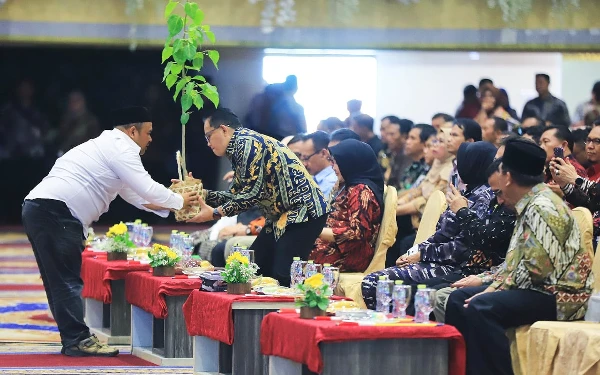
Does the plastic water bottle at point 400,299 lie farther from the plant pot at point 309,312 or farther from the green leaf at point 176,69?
the green leaf at point 176,69

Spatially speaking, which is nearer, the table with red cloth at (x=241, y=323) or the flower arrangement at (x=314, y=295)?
the flower arrangement at (x=314, y=295)

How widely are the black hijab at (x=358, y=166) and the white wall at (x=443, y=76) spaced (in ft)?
23.9

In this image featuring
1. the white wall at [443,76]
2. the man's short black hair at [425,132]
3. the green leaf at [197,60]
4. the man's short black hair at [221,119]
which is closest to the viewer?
the man's short black hair at [221,119]

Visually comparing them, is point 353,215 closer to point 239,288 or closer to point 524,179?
point 239,288

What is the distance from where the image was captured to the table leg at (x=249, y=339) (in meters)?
5.56

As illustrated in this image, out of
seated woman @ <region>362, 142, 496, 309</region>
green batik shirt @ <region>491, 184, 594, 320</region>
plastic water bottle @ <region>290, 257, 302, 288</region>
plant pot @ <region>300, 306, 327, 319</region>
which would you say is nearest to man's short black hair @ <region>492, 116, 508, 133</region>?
seated woman @ <region>362, 142, 496, 309</region>

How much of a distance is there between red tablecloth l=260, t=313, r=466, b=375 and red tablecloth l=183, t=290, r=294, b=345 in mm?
543

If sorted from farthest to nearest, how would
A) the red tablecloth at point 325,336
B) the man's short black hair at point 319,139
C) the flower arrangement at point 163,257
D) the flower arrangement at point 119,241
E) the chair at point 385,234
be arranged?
1. the man's short black hair at point 319,139
2. the flower arrangement at point 119,241
3. the chair at point 385,234
4. the flower arrangement at point 163,257
5. the red tablecloth at point 325,336

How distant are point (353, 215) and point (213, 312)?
176cm

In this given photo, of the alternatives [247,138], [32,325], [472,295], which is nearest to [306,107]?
[32,325]

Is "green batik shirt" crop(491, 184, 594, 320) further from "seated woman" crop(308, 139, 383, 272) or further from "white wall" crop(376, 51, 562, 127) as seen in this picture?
"white wall" crop(376, 51, 562, 127)

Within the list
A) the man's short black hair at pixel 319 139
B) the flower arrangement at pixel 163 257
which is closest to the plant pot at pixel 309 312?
the flower arrangement at pixel 163 257

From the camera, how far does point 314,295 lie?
4887 mm

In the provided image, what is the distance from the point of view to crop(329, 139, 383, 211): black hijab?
7309 millimetres
